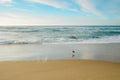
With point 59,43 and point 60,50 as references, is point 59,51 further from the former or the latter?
point 59,43

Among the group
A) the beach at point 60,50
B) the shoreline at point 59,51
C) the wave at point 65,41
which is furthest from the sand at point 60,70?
the wave at point 65,41

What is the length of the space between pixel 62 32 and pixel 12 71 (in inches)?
37.9

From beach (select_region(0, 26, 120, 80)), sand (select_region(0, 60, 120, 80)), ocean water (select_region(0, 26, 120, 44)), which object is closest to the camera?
sand (select_region(0, 60, 120, 80))

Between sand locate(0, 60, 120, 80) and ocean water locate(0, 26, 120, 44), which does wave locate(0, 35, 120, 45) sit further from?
sand locate(0, 60, 120, 80)

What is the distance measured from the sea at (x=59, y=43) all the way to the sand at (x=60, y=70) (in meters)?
0.15

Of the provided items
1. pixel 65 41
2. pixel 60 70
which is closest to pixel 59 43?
pixel 65 41

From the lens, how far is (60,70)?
8.63 feet

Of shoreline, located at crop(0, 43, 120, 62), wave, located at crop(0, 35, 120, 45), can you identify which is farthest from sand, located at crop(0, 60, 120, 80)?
wave, located at crop(0, 35, 120, 45)

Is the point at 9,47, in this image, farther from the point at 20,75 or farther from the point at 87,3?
the point at 87,3

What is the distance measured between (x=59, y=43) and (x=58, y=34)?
0.45ft

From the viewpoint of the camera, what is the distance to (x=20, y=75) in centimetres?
243

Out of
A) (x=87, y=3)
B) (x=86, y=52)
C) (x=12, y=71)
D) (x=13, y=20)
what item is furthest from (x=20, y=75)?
(x=87, y=3)

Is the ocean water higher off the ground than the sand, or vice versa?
the ocean water

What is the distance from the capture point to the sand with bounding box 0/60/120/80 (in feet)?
7.82
